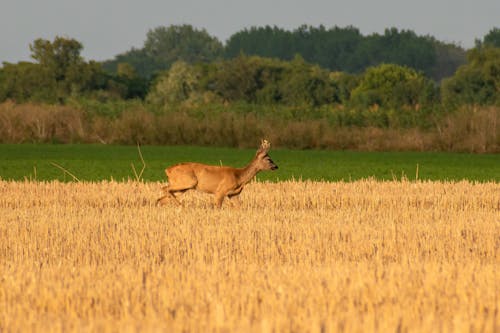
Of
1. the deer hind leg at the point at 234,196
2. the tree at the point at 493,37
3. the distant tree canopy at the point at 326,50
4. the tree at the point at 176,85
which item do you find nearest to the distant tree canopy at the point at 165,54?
the distant tree canopy at the point at 326,50

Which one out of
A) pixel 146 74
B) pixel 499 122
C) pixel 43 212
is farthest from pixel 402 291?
pixel 146 74

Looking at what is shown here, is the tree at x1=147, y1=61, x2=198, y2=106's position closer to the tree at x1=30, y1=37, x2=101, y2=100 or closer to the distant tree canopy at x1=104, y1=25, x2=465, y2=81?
the tree at x1=30, y1=37, x2=101, y2=100

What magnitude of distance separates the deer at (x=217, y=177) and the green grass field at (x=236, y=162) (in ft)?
27.0

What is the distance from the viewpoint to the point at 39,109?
1810 inches

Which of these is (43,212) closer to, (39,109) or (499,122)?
(499,122)

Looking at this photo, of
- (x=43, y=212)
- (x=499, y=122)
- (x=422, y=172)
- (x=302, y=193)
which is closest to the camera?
(x=43, y=212)

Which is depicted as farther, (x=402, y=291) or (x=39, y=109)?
(x=39, y=109)

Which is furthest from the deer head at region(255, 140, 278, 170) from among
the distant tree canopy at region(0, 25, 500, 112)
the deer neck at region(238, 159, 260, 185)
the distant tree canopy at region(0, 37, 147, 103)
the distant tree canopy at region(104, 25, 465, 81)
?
the distant tree canopy at region(104, 25, 465, 81)

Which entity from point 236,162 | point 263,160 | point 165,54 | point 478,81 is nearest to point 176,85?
point 478,81

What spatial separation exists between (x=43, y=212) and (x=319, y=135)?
28.5 metres

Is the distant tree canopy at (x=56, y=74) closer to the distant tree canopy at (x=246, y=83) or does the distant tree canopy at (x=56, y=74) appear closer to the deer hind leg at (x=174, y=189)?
the distant tree canopy at (x=246, y=83)

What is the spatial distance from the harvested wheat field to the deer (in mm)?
413

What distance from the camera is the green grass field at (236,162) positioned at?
2794 centimetres

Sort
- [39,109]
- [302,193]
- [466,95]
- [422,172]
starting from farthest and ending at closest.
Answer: [466,95]
[39,109]
[422,172]
[302,193]
